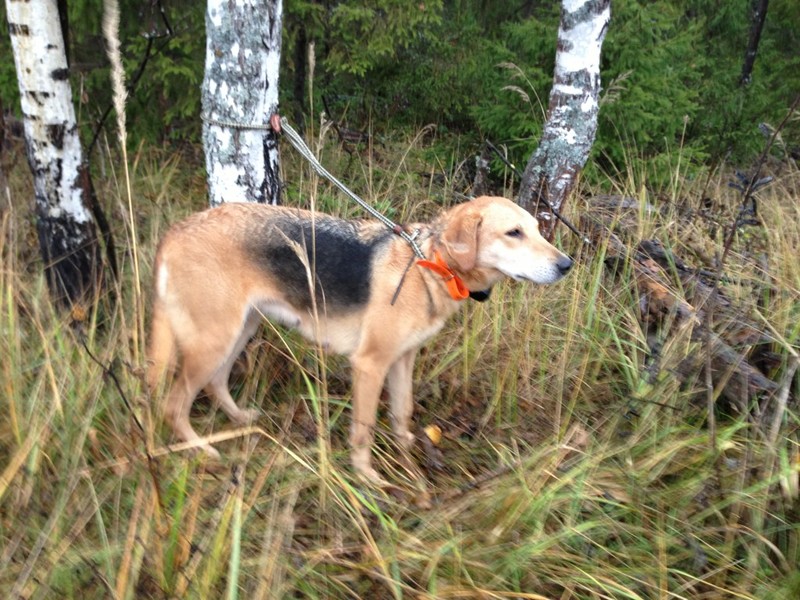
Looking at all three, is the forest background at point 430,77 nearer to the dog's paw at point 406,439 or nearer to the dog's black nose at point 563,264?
the dog's black nose at point 563,264

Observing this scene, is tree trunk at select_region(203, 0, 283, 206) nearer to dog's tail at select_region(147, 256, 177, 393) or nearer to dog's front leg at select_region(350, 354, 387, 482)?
dog's tail at select_region(147, 256, 177, 393)

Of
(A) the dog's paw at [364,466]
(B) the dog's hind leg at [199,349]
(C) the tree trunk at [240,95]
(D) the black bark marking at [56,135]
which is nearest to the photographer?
(A) the dog's paw at [364,466]

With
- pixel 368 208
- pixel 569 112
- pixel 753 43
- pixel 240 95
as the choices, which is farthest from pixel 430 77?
pixel 753 43

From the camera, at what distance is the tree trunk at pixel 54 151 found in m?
3.90

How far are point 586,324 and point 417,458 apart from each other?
52.2 inches

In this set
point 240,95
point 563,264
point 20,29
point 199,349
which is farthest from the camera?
point 20,29

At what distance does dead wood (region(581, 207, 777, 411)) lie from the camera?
9.87 feet

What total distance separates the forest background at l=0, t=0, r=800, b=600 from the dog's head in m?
0.55

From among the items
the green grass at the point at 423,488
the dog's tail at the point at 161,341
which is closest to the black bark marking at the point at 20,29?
the green grass at the point at 423,488

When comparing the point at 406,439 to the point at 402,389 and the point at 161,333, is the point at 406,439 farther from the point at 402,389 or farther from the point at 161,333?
the point at 161,333

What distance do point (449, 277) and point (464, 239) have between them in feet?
0.62

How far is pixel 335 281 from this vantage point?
3160 millimetres

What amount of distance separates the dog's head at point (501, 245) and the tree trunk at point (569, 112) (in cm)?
188

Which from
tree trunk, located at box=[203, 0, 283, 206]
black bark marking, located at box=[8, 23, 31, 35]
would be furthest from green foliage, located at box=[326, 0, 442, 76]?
black bark marking, located at box=[8, 23, 31, 35]
